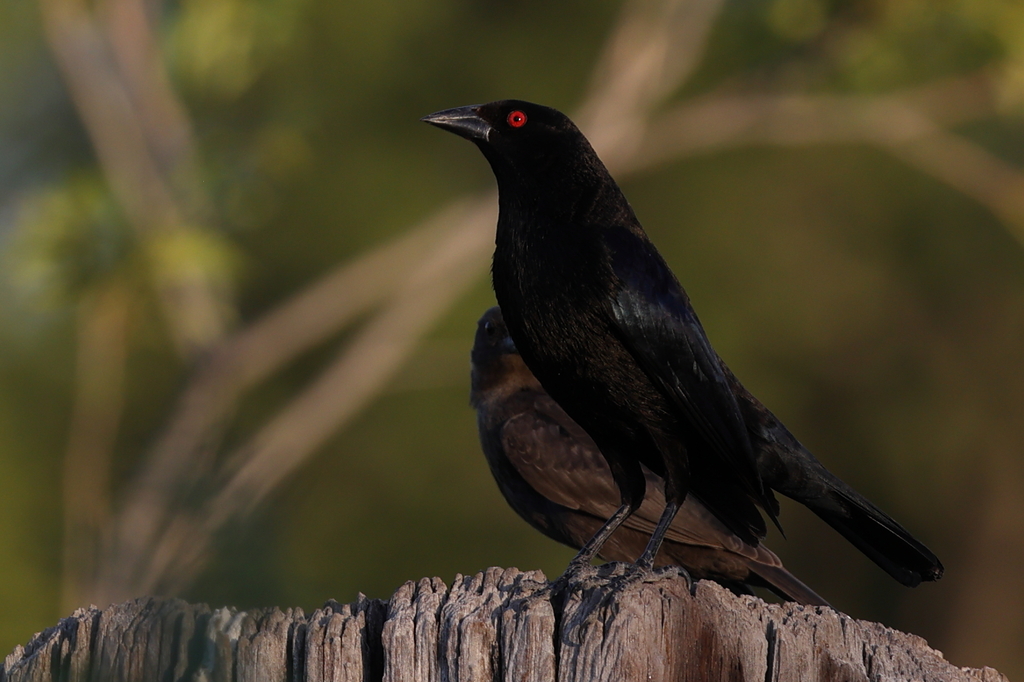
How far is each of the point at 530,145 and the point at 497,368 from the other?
234cm

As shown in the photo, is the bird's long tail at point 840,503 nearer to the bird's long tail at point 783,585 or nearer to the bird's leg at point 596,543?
the bird's leg at point 596,543

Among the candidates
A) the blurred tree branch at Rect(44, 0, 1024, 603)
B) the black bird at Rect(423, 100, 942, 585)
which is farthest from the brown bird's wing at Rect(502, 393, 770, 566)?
the blurred tree branch at Rect(44, 0, 1024, 603)

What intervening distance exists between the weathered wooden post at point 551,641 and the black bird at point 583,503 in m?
2.17

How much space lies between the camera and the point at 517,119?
4012 millimetres

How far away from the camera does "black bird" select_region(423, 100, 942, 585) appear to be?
3580mm

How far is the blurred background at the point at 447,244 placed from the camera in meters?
9.82

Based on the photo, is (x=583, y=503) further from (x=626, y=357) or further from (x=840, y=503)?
(x=626, y=357)

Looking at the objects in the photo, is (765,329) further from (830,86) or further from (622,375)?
(622,375)

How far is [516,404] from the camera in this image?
5.91 m

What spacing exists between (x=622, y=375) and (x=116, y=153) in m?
7.82

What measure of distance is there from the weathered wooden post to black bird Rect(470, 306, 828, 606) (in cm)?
217

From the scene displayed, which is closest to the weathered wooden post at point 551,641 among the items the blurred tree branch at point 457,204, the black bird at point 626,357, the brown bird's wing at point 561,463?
the black bird at point 626,357

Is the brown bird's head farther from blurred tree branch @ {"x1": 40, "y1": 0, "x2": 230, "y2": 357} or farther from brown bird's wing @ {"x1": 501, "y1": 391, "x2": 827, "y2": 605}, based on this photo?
blurred tree branch @ {"x1": 40, "y1": 0, "x2": 230, "y2": 357}

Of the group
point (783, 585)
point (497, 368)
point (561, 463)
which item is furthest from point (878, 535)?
point (497, 368)
